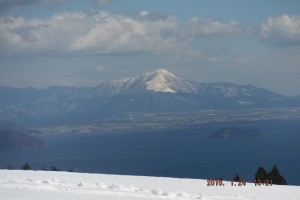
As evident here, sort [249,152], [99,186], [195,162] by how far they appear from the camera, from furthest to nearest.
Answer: [249,152] → [195,162] → [99,186]

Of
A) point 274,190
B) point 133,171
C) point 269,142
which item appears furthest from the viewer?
point 269,142

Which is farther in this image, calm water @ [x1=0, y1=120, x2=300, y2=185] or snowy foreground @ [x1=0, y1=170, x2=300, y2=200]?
calm water @ [x1=0, y1=120, x2=300, y2=185]

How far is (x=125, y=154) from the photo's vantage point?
169 meters

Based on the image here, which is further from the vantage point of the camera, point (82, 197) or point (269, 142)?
point (269, 142)

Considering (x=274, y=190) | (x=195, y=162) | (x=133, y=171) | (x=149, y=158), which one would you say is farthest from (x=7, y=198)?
(x=149, y=158)

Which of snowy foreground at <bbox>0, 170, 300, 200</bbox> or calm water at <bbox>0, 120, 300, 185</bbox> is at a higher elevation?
calm water at <bbox>0, 120, 300, 185</bbox>

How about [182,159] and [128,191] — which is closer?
[128,191]

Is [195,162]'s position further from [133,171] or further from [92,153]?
[92,153]

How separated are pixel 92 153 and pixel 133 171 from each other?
51232 millimetres

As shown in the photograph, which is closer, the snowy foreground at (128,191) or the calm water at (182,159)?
the snowy foreground at (128,191)

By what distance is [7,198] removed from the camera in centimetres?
1093

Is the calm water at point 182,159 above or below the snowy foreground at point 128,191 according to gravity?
above

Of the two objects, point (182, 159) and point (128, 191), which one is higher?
point (182, 159)

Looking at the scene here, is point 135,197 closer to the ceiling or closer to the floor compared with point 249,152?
closer to the floor
